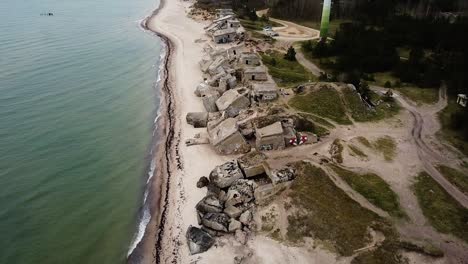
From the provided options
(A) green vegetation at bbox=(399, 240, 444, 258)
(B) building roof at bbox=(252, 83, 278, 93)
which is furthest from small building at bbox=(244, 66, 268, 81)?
(A) green vegetation at bbox=(399, 240, 444, 258)

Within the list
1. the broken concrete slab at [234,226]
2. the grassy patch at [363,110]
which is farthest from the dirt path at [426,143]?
the broken concrete slab at [234,226]

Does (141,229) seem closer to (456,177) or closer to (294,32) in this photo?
(456,177)

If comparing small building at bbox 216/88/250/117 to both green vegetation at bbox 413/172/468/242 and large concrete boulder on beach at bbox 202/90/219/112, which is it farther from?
green vegetation at bbox 413/172/468/242

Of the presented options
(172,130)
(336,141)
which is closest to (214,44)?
(172,130)

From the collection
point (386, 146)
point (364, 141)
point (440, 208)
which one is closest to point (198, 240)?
point (440, 208)

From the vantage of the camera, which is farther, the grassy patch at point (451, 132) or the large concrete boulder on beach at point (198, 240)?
the grassy patch at point (451, 132)

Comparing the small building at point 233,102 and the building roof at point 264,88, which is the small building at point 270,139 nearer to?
the small building at point 233,102

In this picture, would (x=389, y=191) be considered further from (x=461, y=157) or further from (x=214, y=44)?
(x=214, y=44)
